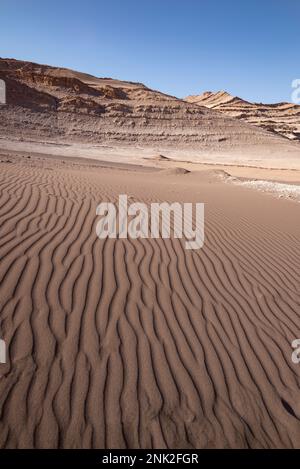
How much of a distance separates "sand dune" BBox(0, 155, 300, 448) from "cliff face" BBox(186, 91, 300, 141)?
63.9 metres

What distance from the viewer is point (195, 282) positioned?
4684mm

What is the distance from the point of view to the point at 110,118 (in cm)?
4828

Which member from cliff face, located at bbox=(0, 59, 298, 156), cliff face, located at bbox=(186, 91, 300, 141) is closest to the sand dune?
cliff face, located at bbox=(0, 59, 298, 156)

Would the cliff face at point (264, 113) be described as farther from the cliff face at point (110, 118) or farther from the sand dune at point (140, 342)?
the sand dune at point (140, 342)

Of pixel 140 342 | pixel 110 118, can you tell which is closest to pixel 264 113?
pixel 110 118

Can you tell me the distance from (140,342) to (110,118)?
48318mm

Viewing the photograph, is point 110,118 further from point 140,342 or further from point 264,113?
point 140,342

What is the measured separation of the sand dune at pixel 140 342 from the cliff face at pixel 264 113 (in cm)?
6394

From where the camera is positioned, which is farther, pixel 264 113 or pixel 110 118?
pixel 264 113

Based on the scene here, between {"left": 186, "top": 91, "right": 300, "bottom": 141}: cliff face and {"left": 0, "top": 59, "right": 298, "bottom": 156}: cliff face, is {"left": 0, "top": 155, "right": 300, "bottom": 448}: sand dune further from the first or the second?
{"left": 186, "top": 91, "right": 300, "bottom": 141}: cliff face

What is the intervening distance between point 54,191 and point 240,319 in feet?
18.7

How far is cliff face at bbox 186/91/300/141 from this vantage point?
66.0 metres
